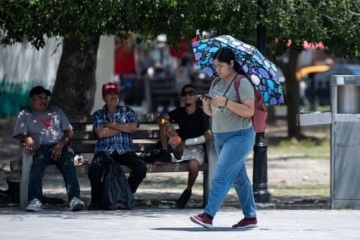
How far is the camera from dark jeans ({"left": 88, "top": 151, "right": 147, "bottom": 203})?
11938 mm

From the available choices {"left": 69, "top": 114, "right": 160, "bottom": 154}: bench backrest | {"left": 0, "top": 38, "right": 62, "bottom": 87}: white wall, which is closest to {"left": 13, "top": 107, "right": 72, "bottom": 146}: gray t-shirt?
{"left": 69, "top": 114, "right": 160, "bottom": 154}: bench backrest

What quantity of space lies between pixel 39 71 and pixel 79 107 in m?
6.74

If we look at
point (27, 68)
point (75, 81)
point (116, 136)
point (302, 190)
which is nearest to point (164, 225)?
point (116, 136)

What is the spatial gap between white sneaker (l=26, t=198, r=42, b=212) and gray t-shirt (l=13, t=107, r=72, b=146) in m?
0.68

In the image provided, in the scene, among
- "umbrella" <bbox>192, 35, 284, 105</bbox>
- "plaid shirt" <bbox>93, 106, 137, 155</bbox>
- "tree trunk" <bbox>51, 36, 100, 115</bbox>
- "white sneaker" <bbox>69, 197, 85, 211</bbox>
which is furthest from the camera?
"tree trunk" <bbox>51, 36, 100, 115</bbox>

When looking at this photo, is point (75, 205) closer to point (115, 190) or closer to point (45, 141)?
point (115, 190)

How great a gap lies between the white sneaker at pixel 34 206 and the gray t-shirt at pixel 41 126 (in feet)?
2.24

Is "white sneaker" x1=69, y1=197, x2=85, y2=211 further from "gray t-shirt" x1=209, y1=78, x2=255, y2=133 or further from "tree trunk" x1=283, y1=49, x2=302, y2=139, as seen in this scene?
"tree trunk" x1=283, y1=49, x2=302, y2=139

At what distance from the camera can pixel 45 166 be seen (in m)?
12.0

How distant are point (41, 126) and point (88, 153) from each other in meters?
0.85

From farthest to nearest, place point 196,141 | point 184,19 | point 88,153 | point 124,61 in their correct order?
1. point 124,61
2. point 88,153
3. point 196,141
4. point 184,19

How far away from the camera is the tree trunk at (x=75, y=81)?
50.5 ft

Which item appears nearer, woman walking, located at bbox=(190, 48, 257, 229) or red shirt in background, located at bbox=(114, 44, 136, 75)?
woman walking, located at bbox=(190, 48, 257, 229)

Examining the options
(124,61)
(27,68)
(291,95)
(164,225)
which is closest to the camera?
(164,225)
